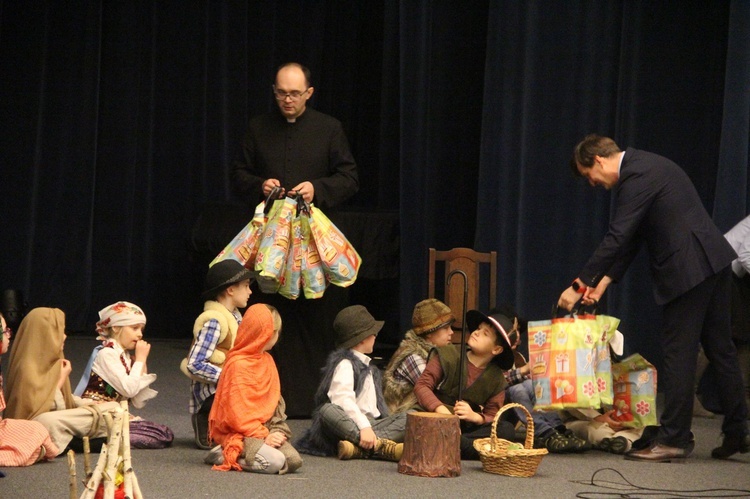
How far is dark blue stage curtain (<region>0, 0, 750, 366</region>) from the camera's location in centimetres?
669

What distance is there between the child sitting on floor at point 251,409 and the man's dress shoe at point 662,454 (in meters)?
1.38

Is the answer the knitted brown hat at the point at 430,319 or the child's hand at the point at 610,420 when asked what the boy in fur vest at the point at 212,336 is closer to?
the knitted brown hat at the point at 430,319

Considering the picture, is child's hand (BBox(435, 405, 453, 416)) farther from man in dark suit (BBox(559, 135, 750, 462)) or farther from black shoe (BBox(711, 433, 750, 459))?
black shoe (BBox(711, 433, 750, 459))

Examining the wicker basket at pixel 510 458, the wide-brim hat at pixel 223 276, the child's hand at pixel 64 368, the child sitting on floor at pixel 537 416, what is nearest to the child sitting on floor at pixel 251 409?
the wide-brim hat at pixel 223 276

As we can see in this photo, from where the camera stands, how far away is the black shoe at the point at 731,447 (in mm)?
4730

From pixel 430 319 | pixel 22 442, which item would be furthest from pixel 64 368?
pixel 430 319

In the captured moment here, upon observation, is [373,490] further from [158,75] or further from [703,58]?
[158,75]

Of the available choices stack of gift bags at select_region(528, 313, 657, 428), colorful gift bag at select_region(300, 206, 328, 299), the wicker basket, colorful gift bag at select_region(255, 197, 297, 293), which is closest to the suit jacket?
stack of gift bags at select_region(528, 313, 657, 428)

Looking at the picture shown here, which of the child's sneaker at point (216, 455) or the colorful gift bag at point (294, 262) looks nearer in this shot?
the child's sneaker at point (216, 455)

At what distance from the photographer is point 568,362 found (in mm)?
4652

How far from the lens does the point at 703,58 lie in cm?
Result: 665

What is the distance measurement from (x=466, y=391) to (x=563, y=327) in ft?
1.49

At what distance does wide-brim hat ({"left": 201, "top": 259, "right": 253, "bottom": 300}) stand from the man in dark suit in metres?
1.28

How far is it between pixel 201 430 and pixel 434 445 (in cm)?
101
